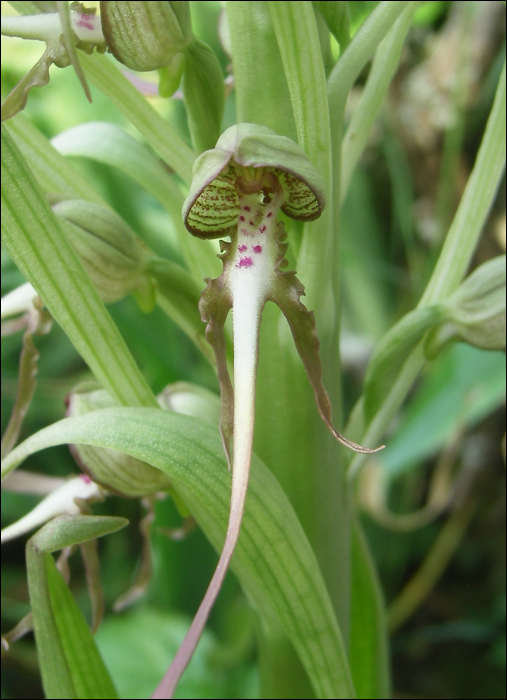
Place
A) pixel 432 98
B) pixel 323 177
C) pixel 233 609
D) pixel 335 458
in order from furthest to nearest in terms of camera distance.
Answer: pixel 432 98 < pixel 233 609 < pixel 335 458 < pixel 323 177

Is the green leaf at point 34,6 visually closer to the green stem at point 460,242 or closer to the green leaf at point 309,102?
the green leaf at point 309,102

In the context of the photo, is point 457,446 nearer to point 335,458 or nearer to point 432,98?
point 432,98

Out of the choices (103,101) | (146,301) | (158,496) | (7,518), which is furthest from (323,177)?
(7,518)

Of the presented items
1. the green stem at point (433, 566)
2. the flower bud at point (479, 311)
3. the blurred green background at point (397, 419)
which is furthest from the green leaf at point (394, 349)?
the green stem at point (433, 566)

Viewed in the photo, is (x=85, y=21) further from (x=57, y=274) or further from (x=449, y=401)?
(x=449, y=401)

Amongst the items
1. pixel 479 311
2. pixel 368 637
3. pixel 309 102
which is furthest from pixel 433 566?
pixel 309 102

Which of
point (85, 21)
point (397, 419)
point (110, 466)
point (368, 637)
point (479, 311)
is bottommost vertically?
point (368, 637)
